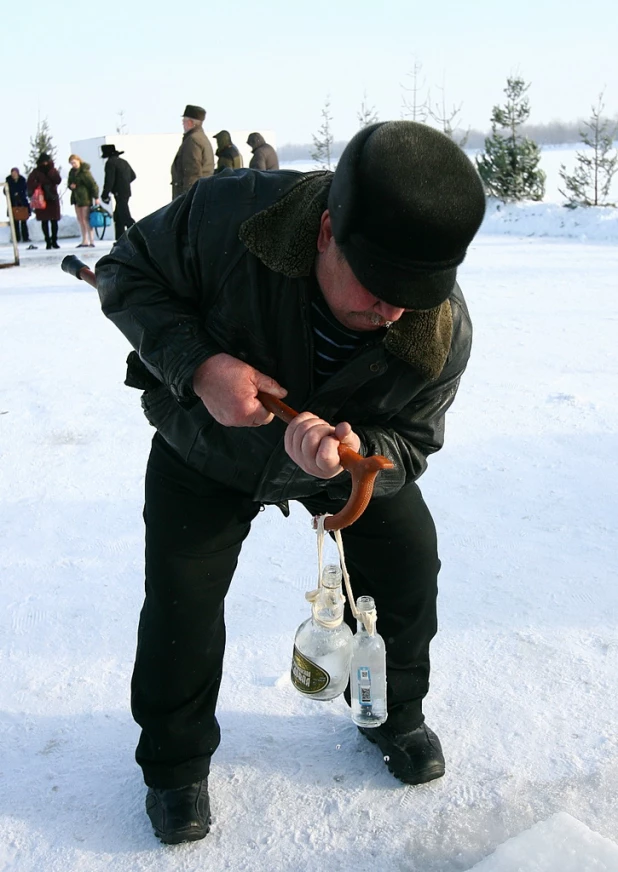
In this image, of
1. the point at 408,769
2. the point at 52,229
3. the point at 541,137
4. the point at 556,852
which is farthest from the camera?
the point at 541,137

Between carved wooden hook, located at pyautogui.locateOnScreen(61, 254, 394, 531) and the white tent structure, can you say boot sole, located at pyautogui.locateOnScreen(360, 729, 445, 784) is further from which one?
the white tent structure

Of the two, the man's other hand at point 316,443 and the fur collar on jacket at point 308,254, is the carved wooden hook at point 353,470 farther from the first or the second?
the fur collar on jacket at point 308,254

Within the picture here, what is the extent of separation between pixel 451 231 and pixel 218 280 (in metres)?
0.53

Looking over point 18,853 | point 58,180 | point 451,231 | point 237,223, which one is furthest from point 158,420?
point 58,180

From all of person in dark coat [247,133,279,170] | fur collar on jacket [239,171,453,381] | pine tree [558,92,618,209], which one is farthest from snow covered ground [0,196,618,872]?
A: pine tree [558,92,618,209]

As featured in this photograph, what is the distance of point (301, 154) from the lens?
87250 mm

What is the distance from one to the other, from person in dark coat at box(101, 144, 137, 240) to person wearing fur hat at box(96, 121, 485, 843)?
33.8 feet

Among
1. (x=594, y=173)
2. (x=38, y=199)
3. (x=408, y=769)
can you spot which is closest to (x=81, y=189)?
(x=38, y=199)

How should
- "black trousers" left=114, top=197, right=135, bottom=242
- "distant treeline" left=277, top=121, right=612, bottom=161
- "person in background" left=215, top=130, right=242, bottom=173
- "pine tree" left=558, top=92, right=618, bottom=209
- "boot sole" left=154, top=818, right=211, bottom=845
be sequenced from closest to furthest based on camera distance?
1. "boot sole" left=154, top=818, right=211, bottom=845
2. "person in background" left=215, top=130, right=242, bottom=173
3. "black trousers" left=114, top=197, right=135, bottom=242
4. "pine tree" left=558, top=92, right=618, bottom=209
5. "distant treeline" left=277, top=121, right=612, bottom=161

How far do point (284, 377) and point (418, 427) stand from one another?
0.33 m

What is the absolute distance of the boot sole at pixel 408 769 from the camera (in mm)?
2119

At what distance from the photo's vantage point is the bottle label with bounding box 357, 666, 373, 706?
6.16ft

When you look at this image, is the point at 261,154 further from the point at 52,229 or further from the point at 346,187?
the point at 346,187

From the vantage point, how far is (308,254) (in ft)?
5.51
